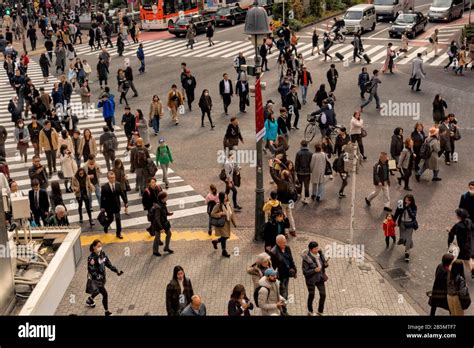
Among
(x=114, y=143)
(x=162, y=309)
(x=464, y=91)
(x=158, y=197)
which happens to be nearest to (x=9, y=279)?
(x=162, y=309)

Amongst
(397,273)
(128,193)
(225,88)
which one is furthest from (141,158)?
(225,88)

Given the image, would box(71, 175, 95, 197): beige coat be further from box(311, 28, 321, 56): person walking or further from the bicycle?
box(311, 28, 321, 56): person walking

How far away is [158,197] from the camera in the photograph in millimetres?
15344

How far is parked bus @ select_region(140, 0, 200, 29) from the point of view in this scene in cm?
4975

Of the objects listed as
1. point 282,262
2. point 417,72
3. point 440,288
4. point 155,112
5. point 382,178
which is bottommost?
point 417,72

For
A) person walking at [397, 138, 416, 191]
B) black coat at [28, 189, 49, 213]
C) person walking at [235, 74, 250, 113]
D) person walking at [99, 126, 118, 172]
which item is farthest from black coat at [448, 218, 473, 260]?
person walking at [235, 74, 250, 113]

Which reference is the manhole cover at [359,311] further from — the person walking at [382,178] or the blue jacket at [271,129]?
the blue jacket at [271,129]

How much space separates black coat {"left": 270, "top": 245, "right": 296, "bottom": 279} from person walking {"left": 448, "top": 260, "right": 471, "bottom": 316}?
2736mm

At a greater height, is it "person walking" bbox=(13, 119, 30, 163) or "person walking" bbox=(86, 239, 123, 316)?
"person walking" bbox=(86, 239, 123, 316)

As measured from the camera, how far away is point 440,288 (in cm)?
1169

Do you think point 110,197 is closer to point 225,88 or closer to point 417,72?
point 225,88

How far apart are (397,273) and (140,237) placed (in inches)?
245

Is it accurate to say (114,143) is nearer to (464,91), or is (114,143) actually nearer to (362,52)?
(464,91)

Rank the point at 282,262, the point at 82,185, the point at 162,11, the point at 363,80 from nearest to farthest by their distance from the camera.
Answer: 1. the point at 282,262
2. the point at 82,185
3. the point at 363,80
4. the point at 162,11
